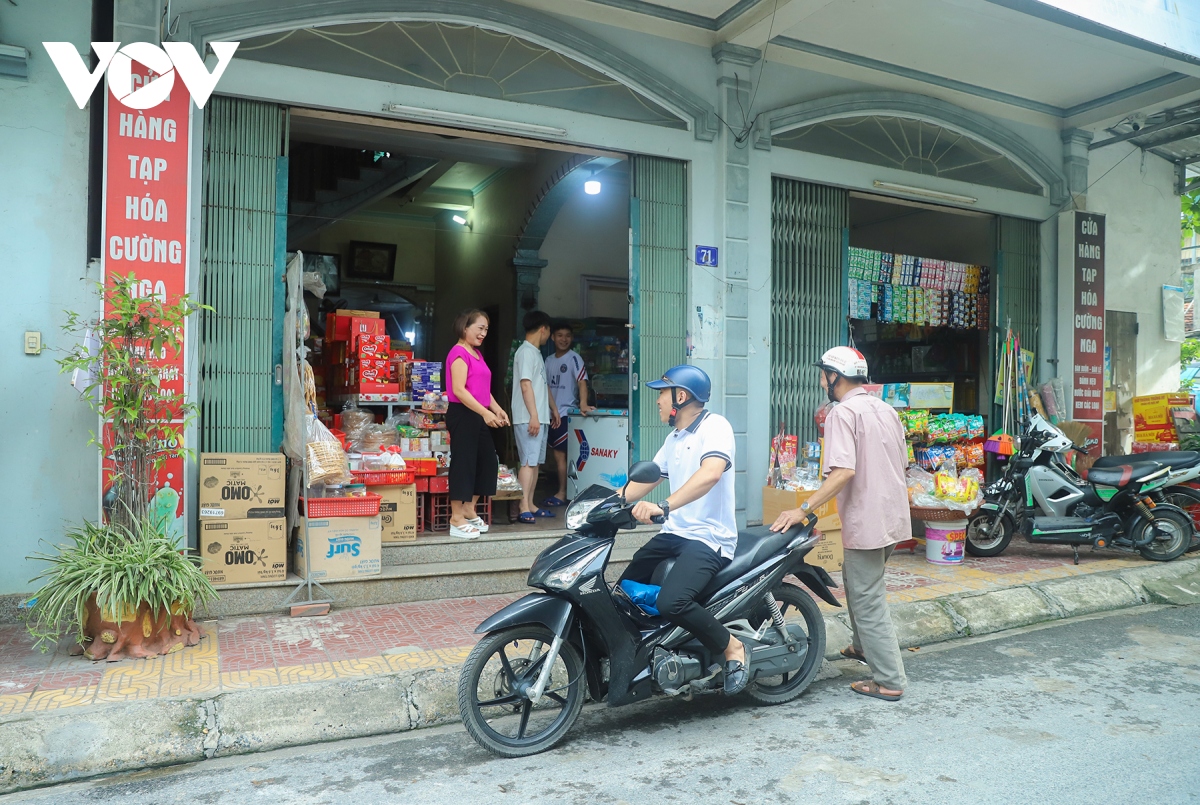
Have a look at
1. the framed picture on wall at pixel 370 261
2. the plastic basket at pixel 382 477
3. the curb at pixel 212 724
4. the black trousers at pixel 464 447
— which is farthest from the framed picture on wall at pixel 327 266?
the curb at pixel 212 724

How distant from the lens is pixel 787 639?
435 cm

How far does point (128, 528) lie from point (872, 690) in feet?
13.4

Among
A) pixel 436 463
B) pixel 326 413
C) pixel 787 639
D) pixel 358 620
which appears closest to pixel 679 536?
pixel 787 639

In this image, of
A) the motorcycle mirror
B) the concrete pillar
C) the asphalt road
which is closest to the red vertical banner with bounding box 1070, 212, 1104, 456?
the concrete pillar

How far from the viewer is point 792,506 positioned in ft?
23.0

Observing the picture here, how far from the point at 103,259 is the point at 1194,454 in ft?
28.2

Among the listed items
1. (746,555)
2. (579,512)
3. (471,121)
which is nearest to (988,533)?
(746,555)

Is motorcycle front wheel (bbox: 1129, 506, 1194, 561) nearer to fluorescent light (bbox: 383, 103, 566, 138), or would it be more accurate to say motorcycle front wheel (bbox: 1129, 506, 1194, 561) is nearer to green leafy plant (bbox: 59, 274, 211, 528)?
fluorescent light (bbox: 383, 103, 566, 138)

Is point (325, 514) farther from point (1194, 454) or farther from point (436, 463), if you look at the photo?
point (1194, 454)

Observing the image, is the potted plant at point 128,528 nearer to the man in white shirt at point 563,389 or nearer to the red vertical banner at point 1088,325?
the man in white shirt at point 563,389

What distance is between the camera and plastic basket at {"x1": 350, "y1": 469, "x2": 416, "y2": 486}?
6.18 m

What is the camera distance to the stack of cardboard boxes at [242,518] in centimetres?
542

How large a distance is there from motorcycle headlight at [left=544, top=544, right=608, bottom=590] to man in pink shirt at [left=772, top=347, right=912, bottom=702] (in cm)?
127

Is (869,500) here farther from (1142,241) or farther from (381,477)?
(1142,241)
